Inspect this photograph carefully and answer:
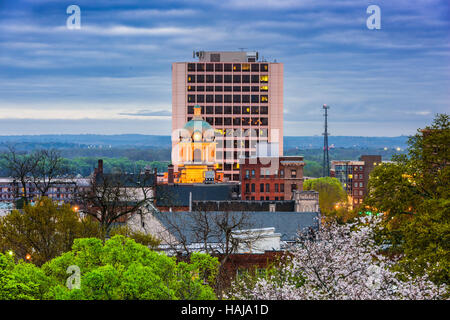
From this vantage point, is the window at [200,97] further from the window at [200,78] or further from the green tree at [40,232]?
the green tree at [40,232]

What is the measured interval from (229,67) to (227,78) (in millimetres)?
3003

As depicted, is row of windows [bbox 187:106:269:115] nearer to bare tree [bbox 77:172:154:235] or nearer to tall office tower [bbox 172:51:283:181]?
tall office tower [bbox 172:51:283:181]

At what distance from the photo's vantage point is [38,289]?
83.8 ft

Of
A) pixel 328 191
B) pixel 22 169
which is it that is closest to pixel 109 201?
pixel 22 169

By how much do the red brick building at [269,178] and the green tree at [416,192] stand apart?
84353mm

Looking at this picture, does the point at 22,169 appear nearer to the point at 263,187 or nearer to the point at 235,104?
the point at 263,187

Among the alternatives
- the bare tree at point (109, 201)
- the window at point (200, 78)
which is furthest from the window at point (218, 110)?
the bare tree at point (109, 201)

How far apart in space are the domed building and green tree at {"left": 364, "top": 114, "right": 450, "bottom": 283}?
380 feet

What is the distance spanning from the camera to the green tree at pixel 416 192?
31922 millimetres

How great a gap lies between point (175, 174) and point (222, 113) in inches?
1290

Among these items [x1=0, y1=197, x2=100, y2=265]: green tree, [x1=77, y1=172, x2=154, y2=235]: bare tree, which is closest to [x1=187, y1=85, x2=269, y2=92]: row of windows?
[x1=77, y1=172, x2=154, y2=235]: bare tree

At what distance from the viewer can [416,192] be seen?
36.2 metres

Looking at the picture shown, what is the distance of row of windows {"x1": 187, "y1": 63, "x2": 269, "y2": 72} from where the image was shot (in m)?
182
